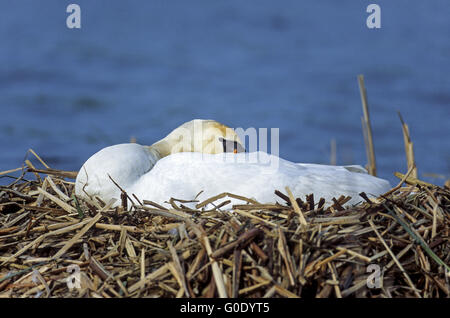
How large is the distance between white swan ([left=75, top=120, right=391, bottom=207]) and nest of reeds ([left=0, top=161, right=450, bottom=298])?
1.27 ft

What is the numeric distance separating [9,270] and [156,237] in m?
0.90

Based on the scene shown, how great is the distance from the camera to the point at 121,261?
3736 millimetres

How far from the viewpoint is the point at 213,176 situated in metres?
4.61

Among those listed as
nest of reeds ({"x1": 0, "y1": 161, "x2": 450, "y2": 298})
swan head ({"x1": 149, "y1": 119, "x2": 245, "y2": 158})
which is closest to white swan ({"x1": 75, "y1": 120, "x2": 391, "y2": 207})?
swan head ({"x1": 149, "y1": 119, "x2": 245, "y2": 158})

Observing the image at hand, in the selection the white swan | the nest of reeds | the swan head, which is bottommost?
the nest of reeds

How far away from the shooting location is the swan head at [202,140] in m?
Result: 5.43

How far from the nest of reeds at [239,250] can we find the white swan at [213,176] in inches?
15.3

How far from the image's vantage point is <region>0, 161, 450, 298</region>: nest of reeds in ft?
11.0

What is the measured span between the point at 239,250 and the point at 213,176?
1234mm

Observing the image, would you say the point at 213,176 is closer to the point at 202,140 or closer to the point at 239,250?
the point at 202,140

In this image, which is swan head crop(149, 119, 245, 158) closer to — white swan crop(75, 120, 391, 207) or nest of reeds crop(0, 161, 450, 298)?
white swan crop(75, 120, 391, 207)
